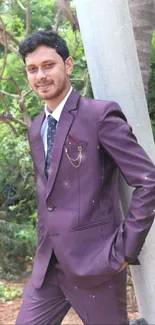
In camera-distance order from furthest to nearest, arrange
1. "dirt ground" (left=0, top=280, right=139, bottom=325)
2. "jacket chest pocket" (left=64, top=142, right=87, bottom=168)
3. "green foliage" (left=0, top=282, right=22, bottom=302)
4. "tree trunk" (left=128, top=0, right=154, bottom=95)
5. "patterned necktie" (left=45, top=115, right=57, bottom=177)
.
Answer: "green foliage" (left=0, top=282, right=22, bottom=302) < "dirt ground" (left=0, top=280, right=139, bottom=325) < "tree trunk" (left=128, top=0, right=154, bottom=95) < "patterned necktie" (left=45, top=115, right=57, bottom=177) < "jacket chest pocket" (left=64, top=142, right=87, bottom=168)

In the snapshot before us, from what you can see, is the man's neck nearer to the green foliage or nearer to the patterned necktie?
the patterned necktie

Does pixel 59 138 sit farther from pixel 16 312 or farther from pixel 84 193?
pixel 16 312

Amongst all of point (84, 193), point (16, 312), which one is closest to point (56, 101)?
point (84, 193)

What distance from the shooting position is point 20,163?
6000 millimetres

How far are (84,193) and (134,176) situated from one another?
0.25m

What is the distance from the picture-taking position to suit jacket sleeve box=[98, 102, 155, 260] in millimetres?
2303

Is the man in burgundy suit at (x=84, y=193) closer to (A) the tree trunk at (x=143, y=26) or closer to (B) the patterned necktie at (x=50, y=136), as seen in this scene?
(B) the patterned necktie at (x=50, y=136)

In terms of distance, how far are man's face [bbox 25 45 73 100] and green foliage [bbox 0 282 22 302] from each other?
11.3 feet

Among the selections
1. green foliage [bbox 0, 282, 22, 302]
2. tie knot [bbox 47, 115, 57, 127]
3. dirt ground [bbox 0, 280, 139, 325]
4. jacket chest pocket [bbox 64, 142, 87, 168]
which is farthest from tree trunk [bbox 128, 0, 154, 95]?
green foliage [bbox 0, 282, 22, 302]

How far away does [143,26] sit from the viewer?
3.18m

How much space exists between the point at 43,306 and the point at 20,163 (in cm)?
346

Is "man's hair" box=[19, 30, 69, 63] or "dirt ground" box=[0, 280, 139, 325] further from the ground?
"man's hair" box=[19, 30, 69, 63]

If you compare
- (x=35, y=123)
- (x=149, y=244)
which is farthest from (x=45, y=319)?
(x=35, y=123)

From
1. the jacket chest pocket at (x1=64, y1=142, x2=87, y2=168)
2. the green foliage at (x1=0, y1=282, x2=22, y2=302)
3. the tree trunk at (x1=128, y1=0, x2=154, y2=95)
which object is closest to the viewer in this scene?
the jacket chest pocket at (x1=64, y1=142, x2=87, y2=168)
